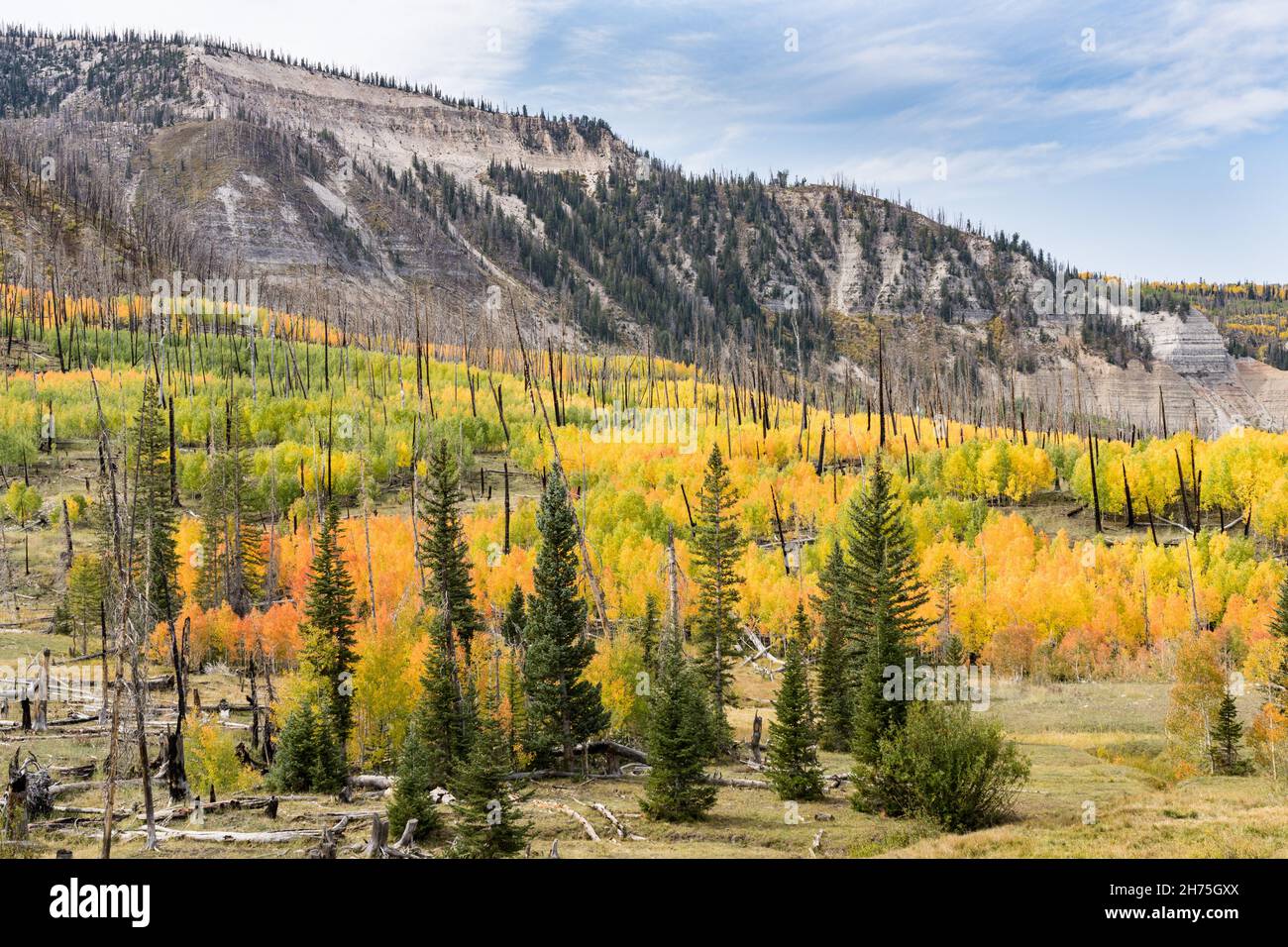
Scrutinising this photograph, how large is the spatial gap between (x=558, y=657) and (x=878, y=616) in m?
14.0

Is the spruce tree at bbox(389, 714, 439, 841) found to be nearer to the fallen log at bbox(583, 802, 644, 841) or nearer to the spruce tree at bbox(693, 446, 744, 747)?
the fallen log at bbox(583, 802, 644, 841)

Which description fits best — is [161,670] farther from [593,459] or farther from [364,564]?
[593,459]

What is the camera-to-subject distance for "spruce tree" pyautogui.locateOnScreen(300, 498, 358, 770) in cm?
4090

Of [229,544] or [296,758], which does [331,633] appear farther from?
[229,544]

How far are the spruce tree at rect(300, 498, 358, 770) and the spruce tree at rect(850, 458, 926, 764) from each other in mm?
21083

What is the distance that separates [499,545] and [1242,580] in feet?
178

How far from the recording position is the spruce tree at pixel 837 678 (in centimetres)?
4750

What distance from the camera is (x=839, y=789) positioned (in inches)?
1446

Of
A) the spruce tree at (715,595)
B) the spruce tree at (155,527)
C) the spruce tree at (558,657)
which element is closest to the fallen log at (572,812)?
the spruce tree at (558,657)

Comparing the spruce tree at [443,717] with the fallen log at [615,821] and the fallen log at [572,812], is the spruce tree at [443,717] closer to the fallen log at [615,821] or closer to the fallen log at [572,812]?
the fallen log at [572,812]

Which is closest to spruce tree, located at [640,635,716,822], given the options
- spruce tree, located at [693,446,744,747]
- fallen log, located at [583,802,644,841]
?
fallen log, located at [583,802,644,841]
